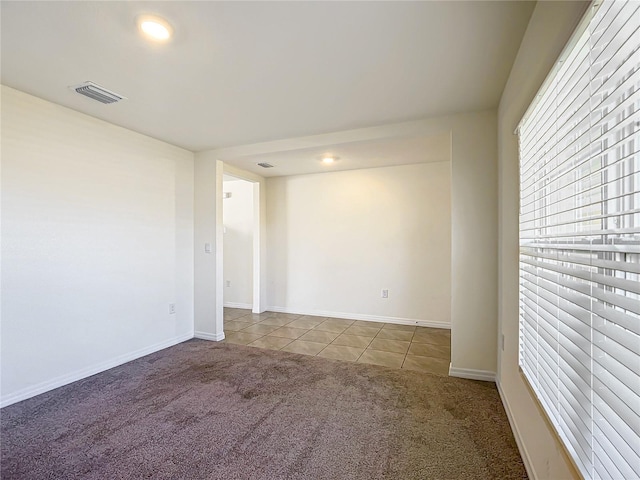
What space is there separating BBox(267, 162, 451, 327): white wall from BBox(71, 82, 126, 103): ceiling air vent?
2.98m

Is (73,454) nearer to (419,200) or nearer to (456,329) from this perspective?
(456,329)

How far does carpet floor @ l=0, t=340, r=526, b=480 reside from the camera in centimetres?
165

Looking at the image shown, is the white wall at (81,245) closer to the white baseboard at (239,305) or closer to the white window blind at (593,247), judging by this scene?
the white baseboard at (239,305)

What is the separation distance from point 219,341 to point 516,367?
320cm

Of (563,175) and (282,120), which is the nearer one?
(563,175)

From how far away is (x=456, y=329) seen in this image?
278 centimetres

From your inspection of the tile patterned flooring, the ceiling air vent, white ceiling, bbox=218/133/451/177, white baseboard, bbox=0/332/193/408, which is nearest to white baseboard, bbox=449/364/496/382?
the tile patterned flooring

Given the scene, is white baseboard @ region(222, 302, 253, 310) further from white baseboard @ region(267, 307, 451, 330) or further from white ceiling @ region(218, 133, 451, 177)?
white ceiling @ region(218, 133, 451, 177)

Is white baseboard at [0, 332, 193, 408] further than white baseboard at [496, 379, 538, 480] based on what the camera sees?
Yes

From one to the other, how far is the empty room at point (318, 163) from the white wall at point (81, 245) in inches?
0.7

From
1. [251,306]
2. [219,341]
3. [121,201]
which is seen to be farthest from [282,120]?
[251,306]

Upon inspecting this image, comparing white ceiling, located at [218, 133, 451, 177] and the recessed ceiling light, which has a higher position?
the recessed ceiling light

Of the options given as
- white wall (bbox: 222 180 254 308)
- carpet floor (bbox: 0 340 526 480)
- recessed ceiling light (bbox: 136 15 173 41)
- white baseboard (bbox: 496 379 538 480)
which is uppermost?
recessed ceiling light (bbox: 136 15 173 41)

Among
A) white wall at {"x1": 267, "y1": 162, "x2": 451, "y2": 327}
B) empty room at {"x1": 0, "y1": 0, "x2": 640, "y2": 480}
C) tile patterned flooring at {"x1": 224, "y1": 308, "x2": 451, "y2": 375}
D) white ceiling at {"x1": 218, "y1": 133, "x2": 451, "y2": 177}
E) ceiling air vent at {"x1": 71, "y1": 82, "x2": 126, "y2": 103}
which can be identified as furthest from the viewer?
white wall at {"x1": 267, "y1": 162, "x2": 451, "y2": 327}
